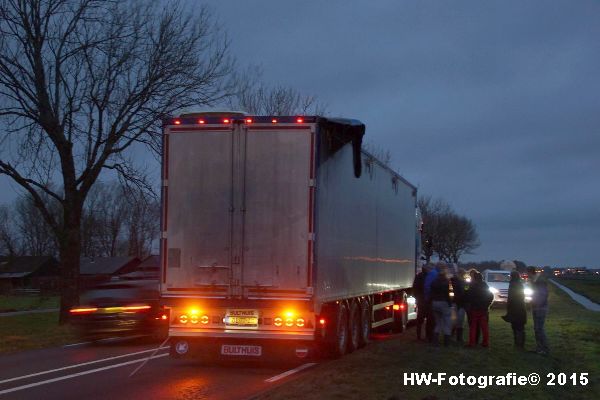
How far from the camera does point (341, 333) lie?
13891 millimetres

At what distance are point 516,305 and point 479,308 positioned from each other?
2.42ft

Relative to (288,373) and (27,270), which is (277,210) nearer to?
(288,373)

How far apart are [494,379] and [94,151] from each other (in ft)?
50.9

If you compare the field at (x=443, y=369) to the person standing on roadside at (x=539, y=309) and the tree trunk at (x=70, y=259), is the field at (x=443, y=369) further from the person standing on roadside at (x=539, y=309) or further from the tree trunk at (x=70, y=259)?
the tree trunk at (x=70, y=259)

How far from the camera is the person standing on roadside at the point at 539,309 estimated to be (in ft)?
47.4

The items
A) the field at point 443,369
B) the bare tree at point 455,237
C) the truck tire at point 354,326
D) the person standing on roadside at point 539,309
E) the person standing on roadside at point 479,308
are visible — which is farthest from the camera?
the bare tree at point 455,237

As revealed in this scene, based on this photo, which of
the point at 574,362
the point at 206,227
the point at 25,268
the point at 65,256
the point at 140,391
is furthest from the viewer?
the point at 25,268

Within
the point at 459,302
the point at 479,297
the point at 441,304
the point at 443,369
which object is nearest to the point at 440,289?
the point at 441,304

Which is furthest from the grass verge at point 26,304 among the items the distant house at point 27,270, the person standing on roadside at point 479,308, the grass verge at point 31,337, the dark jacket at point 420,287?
the distant house at point 27,270

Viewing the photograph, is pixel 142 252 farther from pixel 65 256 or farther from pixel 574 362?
pixel 574 362

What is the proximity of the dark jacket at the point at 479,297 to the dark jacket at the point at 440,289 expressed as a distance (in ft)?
1.60

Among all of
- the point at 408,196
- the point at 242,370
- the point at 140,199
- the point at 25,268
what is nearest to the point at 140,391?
the point at 242,370

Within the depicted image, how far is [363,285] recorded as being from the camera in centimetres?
1555

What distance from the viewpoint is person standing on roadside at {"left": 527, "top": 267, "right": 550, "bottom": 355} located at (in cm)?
1446
